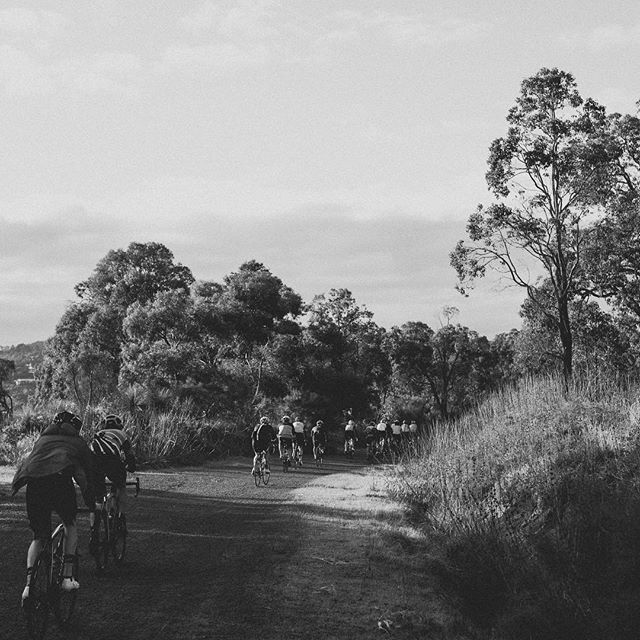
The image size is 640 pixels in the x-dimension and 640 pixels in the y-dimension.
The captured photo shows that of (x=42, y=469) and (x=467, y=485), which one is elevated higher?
(x=42, y=469)

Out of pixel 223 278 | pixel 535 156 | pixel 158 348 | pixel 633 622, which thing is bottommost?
pixel 633 622

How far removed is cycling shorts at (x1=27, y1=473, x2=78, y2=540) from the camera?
273 inches

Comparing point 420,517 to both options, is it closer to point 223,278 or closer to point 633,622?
point 633,622

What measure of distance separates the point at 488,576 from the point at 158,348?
95.0ft

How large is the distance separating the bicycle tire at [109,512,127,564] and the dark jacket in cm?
231

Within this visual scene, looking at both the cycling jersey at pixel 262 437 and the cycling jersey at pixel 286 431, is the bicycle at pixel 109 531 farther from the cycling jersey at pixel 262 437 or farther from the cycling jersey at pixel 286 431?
the cycling jersey at pixel 286 431

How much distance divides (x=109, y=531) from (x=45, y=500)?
274cm

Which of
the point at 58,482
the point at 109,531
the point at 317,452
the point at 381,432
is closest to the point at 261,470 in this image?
the point at 317,452

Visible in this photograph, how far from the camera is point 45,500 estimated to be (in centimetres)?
700

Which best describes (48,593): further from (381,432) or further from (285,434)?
(381,432)

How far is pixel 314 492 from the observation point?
1988 centimetres

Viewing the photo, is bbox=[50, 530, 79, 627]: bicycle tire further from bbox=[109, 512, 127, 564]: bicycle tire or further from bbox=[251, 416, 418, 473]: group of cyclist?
bbox=[251, 416, 418, 473]: group of cyclist

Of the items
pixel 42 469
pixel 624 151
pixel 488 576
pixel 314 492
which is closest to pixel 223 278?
pixel 624 151

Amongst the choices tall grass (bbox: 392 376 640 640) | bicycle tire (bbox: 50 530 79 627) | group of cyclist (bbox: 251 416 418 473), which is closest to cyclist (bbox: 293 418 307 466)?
group of cyclist (bbox: 251 416 418 473)
